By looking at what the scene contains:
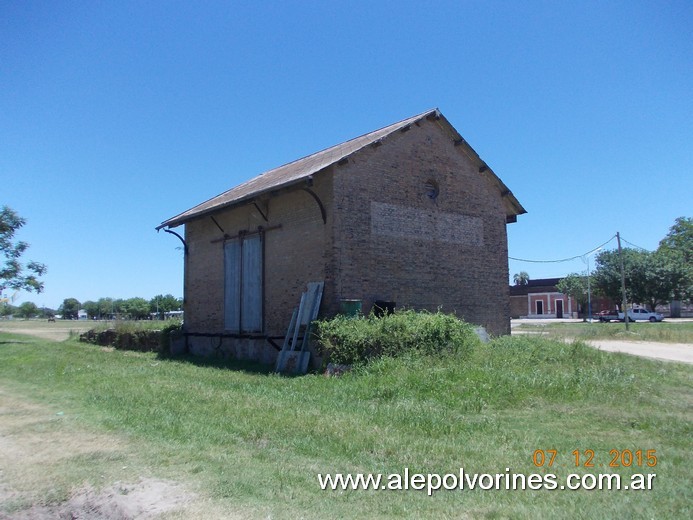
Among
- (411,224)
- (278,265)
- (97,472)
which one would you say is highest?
(411,224)

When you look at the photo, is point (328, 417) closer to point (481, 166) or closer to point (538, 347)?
point (538, 347)

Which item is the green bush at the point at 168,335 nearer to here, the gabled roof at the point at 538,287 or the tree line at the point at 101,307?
the gabled roof at the point at 538,287

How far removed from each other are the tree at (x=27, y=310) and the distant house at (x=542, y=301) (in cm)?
13034

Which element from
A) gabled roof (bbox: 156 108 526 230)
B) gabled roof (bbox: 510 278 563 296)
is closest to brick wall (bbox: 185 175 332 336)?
gabled roof (bbox: 156 108 526 230)

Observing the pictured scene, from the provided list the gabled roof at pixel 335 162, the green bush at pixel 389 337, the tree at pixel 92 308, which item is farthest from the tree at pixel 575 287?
the tree at pixel 92 308

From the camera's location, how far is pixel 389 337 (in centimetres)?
1249

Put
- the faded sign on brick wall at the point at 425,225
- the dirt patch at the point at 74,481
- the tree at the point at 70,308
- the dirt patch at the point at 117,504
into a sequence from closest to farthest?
the dirt patch at the point at 117,504 < the dirt patch at the point at 74,481 < the faded sign on brick wall at the point at 425,225 < the tree at the point at 70,308

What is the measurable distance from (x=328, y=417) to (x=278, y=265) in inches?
366

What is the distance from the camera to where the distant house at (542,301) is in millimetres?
73500

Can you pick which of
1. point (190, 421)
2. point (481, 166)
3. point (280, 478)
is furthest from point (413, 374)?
point (481, 166)

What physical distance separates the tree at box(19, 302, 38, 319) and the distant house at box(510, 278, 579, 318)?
5131 inches

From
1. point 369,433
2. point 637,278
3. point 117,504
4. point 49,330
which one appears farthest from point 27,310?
point 117,504

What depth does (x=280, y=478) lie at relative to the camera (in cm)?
563

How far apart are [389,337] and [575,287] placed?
5815 centimetres
